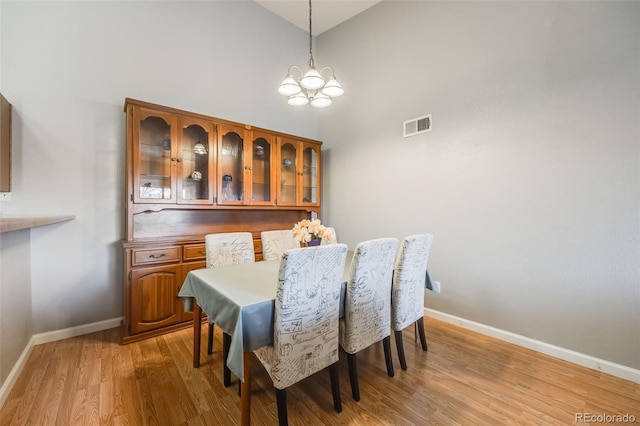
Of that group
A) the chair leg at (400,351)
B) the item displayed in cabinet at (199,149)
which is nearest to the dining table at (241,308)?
the chair leg at (400,351)

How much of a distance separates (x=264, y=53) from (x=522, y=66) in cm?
294

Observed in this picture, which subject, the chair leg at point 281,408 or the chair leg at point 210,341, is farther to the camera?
the chair leg at point 210,341

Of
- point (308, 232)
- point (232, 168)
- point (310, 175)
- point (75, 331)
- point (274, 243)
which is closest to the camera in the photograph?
point (308, 232)

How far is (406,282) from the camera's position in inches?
72.4

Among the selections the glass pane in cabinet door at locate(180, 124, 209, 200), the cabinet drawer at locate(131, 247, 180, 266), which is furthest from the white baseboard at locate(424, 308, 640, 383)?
the glass pane in cabinet door at locate(180, 124, 209, 200)

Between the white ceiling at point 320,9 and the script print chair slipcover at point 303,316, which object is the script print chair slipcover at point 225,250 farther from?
the white ceiling at point 320,9

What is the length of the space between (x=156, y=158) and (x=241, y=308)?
2.02m

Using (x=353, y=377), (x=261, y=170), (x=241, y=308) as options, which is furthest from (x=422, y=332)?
(x=261, y=170)

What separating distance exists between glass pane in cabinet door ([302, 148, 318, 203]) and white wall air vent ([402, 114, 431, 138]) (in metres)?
1.27

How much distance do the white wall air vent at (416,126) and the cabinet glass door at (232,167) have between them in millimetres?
1854

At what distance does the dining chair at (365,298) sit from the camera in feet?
4.93

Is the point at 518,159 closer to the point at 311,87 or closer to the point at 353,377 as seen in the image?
the point at 311,87

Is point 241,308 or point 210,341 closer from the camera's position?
point 241,308

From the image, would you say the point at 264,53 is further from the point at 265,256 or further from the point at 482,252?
the point at 482,252
